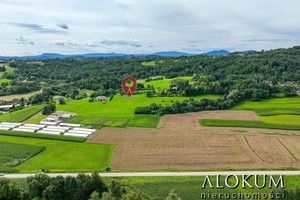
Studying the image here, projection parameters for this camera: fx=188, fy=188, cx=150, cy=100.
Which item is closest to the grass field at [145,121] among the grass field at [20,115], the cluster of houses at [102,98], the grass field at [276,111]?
the cluster of houses at [102,98]

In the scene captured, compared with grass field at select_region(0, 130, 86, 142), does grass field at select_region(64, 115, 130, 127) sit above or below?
above

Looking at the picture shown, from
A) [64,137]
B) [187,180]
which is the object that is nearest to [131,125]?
[64,137]

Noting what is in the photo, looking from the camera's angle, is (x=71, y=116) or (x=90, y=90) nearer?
(x=71, y=116)

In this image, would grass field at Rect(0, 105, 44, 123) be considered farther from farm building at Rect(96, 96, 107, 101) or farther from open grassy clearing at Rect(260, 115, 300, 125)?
open grassy clearing at Rect(260, 115, 300, 125)

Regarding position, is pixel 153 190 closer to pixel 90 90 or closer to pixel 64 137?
pixel 64 137

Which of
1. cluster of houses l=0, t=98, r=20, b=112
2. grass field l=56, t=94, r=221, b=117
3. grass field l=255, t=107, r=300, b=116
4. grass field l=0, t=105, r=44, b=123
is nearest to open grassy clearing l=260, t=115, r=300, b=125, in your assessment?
grass field l=255, t=107, r=300, b=116

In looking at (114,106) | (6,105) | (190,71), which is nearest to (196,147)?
(114,106)
